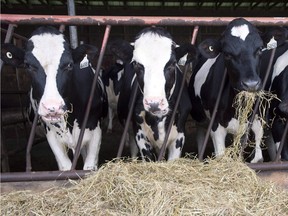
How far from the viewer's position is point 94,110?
3.43 metres

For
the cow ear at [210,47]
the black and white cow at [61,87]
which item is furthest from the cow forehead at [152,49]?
the black and white cow at [61,87]

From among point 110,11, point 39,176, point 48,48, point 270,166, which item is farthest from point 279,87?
point 110,11

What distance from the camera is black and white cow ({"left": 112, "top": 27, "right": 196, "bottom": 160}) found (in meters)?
2.53

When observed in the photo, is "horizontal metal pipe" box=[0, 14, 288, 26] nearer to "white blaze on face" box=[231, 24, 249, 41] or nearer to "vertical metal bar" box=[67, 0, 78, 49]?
"white blaze on face" box=[231, 24, 249, 41]

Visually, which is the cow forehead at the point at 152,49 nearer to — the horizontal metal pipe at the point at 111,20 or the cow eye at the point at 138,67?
the cow eye at the point at 138,67

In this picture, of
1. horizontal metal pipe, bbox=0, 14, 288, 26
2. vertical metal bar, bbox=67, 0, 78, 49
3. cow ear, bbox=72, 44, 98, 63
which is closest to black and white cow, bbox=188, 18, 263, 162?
horizontal metal pipe, bbox=0, 14, 288, 26

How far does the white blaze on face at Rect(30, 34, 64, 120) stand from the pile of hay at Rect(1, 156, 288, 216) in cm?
58

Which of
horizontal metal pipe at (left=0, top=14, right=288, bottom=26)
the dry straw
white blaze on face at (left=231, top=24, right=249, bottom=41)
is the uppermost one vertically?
horizontal metal pipe at (left=0, top=14, right=288, bottom=26)

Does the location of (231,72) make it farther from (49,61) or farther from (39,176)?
(39,176)

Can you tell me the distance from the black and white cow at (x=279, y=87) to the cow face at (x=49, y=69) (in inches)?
65.3

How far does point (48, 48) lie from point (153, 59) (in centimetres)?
81

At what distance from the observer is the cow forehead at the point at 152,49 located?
2666 mm

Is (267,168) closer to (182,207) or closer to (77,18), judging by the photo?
(182,207)

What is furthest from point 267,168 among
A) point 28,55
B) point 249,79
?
point 28,55
